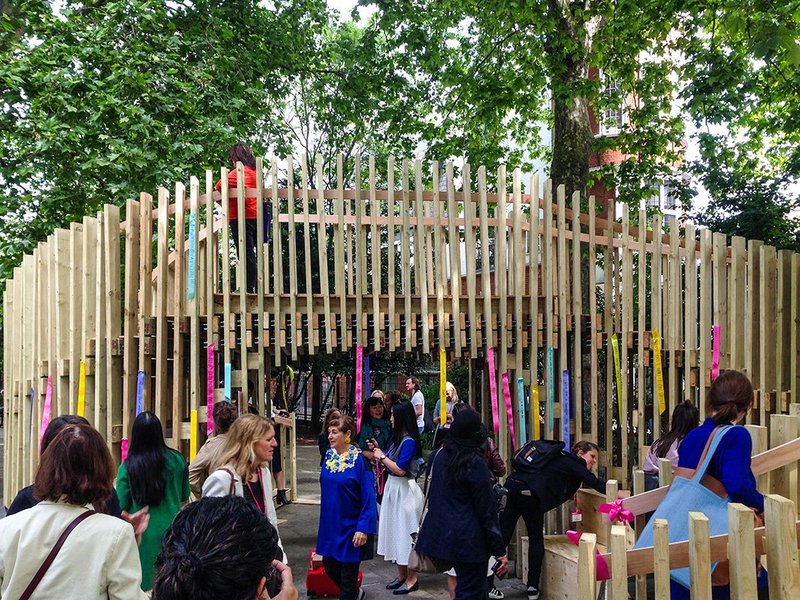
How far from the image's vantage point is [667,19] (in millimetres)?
11031

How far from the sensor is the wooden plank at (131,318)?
7.17 m

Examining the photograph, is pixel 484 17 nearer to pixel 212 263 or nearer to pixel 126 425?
pixel 212 263

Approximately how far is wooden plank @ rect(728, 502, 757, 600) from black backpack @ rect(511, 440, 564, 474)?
3483mm

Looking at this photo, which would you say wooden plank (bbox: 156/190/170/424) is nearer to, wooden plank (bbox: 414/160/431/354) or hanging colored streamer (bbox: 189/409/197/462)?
hanging colored streamer (bbox: 189/409/197/462)

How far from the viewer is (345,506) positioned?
5.77 m

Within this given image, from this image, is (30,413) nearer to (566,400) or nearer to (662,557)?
(566,400)

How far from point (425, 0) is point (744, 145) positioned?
21.2 ft

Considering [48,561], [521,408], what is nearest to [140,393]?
[521,408]

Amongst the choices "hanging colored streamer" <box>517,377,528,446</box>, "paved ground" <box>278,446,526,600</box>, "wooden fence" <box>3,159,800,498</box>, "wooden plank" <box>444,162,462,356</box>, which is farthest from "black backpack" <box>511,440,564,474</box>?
"wooden plank" <box>444,162,462,356</box>

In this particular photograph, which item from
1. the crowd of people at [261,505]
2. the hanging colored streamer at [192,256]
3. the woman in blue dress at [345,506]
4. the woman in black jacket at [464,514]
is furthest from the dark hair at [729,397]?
the hanging colored streamer at [192,256]

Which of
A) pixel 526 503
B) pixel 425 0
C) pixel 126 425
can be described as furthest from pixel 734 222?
pixel 126 425

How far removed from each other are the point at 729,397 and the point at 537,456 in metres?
2.83

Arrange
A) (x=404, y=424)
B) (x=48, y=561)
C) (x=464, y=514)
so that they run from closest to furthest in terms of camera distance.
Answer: (x=48, y=561)
(x=464, y=514)
(x=404, y=424)

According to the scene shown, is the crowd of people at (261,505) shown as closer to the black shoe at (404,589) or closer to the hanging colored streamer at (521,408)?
the black shoe at (404,589)
